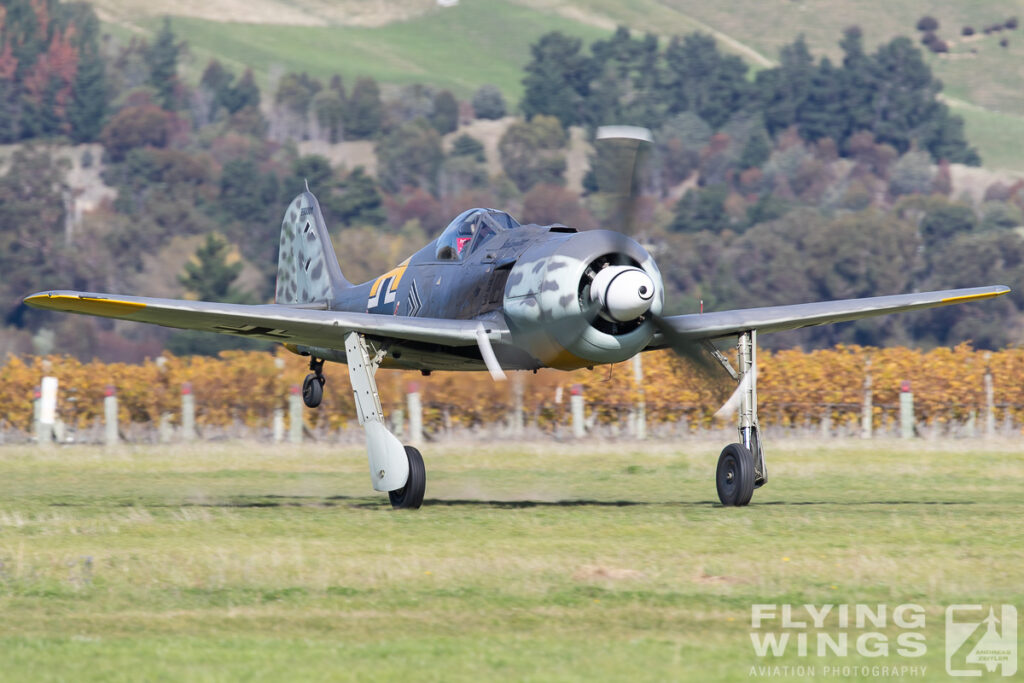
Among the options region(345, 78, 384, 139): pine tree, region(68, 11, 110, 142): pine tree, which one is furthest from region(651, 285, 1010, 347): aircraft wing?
region(68, 11, 110, 142): pine tree

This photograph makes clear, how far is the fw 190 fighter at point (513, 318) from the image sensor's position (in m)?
15.2

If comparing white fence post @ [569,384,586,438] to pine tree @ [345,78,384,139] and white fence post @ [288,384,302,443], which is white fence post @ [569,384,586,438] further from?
pine tree @ [345,78,384,139]

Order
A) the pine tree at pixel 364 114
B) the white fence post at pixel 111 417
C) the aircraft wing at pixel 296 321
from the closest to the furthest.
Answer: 1. the aircraft wing at pixel 296 321
2. the white fence post at pixel 111 417
3. the pine tree at pixel 364 114

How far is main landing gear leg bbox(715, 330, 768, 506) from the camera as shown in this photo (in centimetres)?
1595

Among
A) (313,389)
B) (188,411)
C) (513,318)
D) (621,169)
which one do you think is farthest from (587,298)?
(188,411)

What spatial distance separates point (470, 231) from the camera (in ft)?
57.8

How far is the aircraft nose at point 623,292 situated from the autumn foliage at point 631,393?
54.0 ft

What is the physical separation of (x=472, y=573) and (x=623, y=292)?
4.37 m

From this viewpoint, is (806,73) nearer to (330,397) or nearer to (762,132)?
(762,132)

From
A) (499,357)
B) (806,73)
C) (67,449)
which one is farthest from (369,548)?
(806,73)

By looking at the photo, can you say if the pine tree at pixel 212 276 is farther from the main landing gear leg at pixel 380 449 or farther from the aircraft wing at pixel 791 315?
the aircraft wing at pixel 791 315

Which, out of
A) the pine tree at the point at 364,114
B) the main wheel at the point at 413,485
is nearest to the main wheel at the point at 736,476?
the main wheel at the point at 413,485

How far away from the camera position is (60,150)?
584 feet

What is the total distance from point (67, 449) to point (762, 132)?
161196 millimetres
